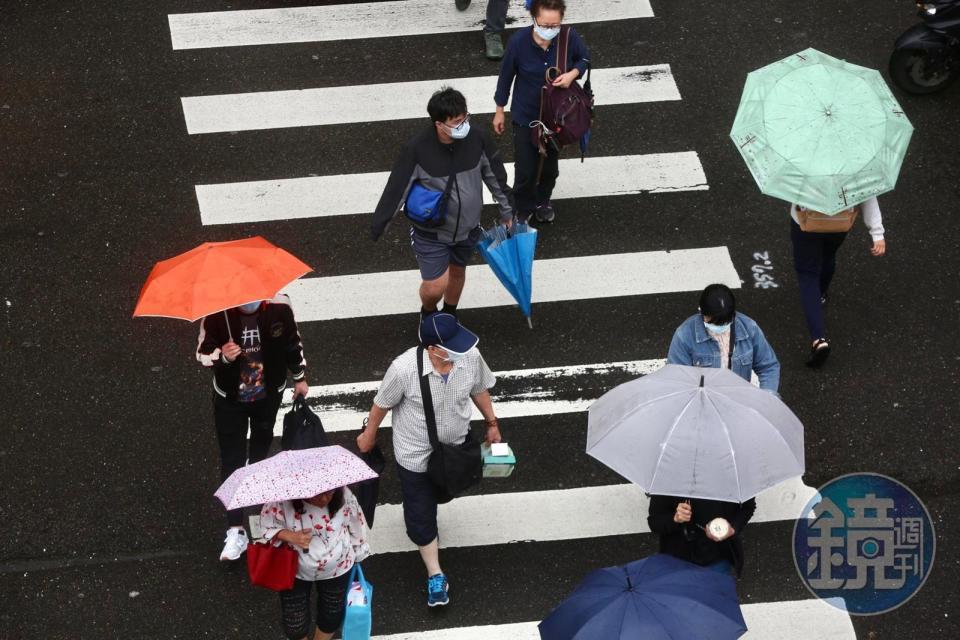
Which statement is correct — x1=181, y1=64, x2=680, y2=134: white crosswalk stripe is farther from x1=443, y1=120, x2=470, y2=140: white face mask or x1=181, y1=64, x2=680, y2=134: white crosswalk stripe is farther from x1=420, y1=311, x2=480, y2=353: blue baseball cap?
x1=420, y1=311, x2=480, y2=353: blue baseball cap

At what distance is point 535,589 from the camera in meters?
7.27

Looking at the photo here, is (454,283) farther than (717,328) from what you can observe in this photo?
Yes

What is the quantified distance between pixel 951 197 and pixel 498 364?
3851 mm

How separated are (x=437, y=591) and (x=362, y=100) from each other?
487cm

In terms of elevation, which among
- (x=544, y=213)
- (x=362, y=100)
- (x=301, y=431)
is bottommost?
(x=544, y=213)

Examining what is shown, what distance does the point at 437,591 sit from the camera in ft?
Answer: 23.3

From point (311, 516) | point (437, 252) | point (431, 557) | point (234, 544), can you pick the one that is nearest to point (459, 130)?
point (437, 252)

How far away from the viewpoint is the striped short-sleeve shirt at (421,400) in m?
6.45

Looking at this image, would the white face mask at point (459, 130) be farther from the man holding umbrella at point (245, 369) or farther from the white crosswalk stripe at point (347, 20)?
the white crosswalk stripe at point (347, 20)

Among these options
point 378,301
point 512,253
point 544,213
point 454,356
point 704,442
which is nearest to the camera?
point 704,442

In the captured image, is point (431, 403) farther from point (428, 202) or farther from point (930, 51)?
point (930, 51)

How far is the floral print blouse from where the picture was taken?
5.97 metres

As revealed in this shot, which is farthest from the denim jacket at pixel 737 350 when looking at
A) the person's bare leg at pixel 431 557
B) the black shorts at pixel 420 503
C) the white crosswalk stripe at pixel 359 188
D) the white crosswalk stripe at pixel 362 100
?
the white crosswalk stripe at pixel 362 100

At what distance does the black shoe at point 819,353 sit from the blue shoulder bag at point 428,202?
8.58 ft
